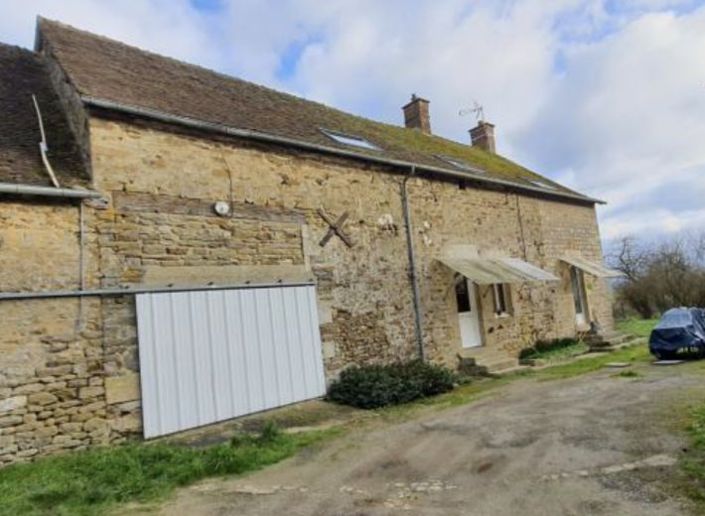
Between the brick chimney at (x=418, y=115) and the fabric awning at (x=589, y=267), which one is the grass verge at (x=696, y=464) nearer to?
the fabric awning at (x=589, y=267)

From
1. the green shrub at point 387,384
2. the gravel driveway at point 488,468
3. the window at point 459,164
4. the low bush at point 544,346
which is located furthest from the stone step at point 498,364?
the window at point 459,164

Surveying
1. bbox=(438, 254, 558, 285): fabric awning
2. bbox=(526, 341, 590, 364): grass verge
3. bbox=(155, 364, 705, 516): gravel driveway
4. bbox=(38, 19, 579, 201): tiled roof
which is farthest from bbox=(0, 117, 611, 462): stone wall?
bbox=(155, 364, 705, 516): gravel driveway

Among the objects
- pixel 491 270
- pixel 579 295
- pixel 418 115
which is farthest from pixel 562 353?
pixel 418 115

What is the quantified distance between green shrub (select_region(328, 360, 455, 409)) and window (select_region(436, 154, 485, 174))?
23.0 ft

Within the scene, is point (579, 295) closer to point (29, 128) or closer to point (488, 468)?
point (488, 468)

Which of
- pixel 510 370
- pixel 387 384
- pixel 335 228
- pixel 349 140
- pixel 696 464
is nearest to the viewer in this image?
pixel 696 464

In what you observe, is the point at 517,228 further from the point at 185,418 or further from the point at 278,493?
the point at 278,493

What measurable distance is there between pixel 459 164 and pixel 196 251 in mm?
10250

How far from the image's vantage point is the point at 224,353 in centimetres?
954

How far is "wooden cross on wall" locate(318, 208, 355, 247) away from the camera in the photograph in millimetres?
11695

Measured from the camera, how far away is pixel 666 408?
831 cm

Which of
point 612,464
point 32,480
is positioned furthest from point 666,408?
Answer: point 32,480

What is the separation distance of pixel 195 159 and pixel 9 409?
4896 millimetres

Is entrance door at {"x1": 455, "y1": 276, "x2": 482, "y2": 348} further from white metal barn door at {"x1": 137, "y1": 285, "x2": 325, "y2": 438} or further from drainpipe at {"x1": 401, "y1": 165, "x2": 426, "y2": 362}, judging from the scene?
white metal barn door at {"x1": 137, "y1": 285, "x2": 325, "y2": 438}
